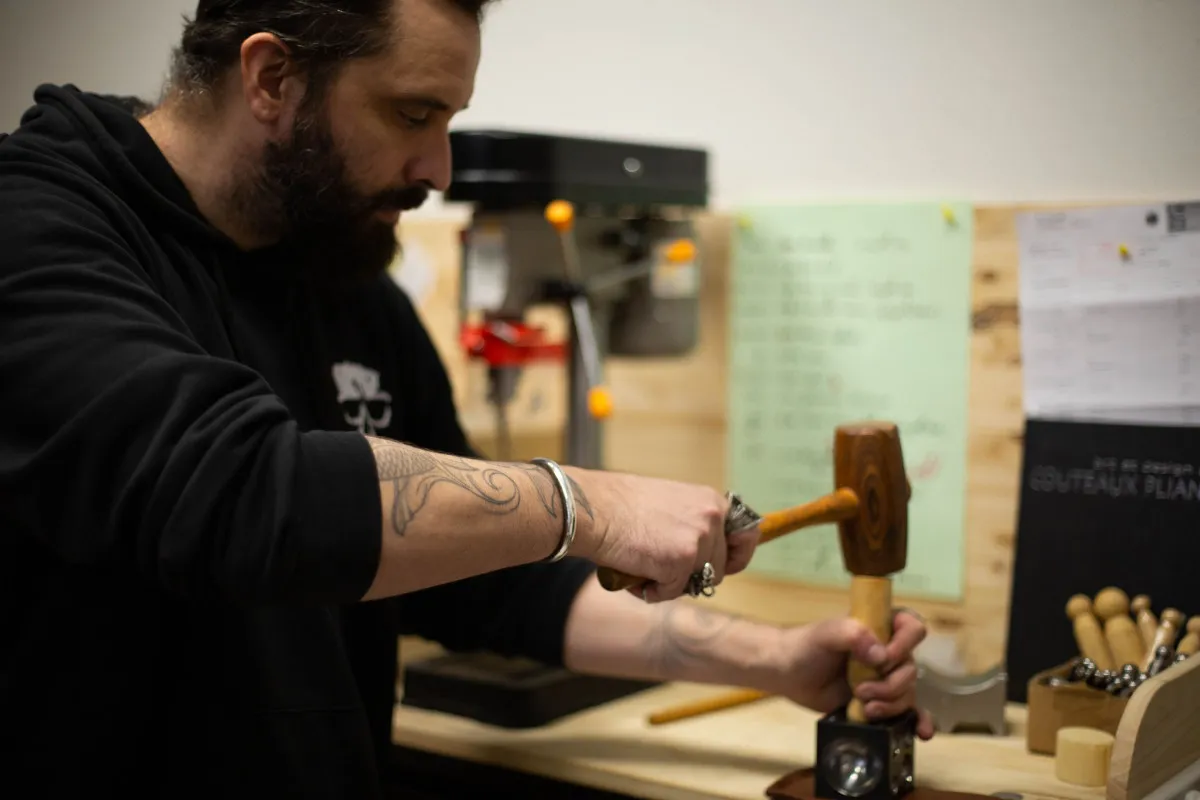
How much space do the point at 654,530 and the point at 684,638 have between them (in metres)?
0.40

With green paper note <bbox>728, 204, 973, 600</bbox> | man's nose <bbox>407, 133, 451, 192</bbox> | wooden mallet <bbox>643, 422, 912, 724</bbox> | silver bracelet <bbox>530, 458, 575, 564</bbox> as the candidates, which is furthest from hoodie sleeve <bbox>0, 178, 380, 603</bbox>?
green paper note <bbox>728, 204, 973, 600</bbox>

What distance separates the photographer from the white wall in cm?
160

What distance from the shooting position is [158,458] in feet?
3.09

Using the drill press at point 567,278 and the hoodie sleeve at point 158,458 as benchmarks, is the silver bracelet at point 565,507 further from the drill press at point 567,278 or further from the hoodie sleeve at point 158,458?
the drill press at point 567,278

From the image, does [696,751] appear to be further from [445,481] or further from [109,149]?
[109,149]

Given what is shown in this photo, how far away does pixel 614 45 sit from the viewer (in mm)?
2068

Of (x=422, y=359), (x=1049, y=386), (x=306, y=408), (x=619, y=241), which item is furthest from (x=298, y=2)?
(x=1049, y=386)

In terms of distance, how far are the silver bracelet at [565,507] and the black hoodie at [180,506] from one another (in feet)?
0.59

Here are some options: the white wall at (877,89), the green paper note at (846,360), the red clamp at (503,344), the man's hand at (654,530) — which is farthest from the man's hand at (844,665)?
the white wall at (877,89)

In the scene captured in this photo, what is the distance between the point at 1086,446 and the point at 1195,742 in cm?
45

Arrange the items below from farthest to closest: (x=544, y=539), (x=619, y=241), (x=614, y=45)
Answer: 1. (x=614, y=45)
2. (x=619, y=241)
3. (x=544, y=539)

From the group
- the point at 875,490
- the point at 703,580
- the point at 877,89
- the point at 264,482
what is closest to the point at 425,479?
the point at 264,482

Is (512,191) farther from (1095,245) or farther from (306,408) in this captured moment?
(1095,245)

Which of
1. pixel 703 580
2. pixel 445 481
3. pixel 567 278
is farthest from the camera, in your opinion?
pixel 567 278
